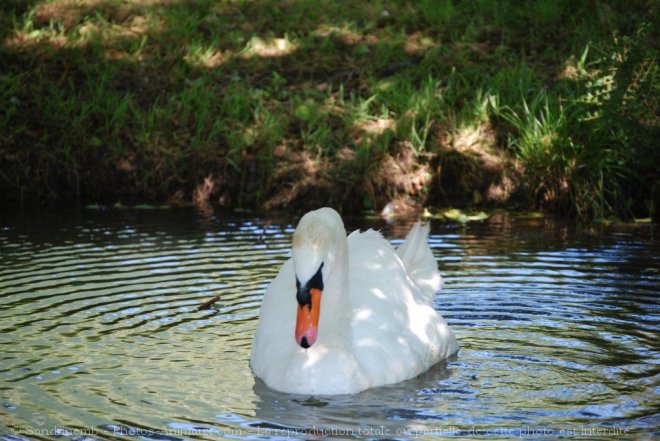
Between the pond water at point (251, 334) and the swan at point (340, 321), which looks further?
the swan at point (340, 321)

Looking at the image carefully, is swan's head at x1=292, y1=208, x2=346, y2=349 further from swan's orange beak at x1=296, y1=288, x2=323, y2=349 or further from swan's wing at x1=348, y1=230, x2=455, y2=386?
swan's wing at x1=348, y1=230, x2=455, y2=386

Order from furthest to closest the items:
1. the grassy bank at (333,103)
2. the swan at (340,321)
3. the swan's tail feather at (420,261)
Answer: the grassy bank at (333,103), the swan's tail feather at (420,261), the swan at (340,321)

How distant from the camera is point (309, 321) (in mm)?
5922

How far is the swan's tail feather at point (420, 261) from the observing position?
7879mm

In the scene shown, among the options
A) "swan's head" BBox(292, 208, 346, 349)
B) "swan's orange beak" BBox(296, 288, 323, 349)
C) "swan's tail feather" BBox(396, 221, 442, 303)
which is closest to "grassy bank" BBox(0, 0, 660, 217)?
"swan's tail feather" BBox(396, 221, 442, 303)

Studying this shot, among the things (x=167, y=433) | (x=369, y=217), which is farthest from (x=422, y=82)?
(x=167, y=433)

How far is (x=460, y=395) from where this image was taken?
627cm

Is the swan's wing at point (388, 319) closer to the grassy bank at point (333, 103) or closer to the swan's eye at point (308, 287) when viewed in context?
the swan's eye at point (308, 287)

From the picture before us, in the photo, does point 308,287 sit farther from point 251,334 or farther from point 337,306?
point 251,334

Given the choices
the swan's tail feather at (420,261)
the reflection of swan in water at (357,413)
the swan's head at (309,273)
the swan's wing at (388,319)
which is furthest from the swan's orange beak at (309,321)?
the swan's tail feather at (420,261)

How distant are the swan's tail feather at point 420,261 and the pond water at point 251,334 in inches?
12.1

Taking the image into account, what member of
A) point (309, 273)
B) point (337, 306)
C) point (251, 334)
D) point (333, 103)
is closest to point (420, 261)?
point (251, 334)

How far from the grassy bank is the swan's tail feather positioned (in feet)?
11.4

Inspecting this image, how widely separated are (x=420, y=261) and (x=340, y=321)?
164cm
